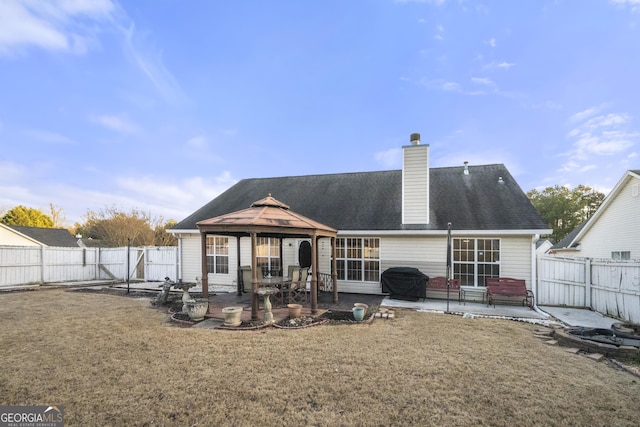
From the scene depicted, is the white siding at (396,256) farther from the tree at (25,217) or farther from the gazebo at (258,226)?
the tree at (25,217)

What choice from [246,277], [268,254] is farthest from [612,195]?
[246,277]

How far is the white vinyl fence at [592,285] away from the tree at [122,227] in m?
26.8

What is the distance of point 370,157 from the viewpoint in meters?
18.3

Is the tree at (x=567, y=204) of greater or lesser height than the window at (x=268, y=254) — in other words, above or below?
above

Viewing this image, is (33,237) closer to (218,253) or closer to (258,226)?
(218,253)

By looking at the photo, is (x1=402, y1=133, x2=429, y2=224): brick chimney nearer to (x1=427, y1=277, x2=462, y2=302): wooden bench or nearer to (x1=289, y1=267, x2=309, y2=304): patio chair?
(x1=427, y1=277, x2=462, y2=302): wooden bench

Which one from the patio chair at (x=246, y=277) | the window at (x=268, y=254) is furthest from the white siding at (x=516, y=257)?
the patio chair at (x=246, y=277)

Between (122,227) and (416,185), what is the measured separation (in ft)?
79.9

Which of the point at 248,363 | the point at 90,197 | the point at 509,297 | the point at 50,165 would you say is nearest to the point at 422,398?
the point at 248,363

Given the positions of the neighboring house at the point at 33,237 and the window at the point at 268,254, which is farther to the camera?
the neighboring house at the point at 33,237

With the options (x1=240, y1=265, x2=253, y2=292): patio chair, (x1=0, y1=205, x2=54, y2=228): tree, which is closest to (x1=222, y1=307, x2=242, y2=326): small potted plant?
(x1=240, y1=265, x2=253, y2=292): patio chair

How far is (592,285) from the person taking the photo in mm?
8531

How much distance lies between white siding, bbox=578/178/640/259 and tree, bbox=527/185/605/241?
66.1ft

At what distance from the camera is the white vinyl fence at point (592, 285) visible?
702 cm
